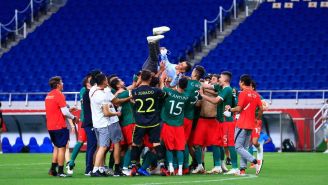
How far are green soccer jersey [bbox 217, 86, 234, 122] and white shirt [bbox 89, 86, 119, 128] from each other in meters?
2.32

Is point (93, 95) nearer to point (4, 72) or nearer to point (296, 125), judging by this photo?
point (296, 125)

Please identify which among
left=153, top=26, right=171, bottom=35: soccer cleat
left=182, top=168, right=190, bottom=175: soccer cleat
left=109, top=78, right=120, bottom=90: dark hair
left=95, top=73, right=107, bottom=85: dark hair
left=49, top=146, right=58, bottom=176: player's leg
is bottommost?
left=182, top=168, right=190, bottom=175: soccer cleat

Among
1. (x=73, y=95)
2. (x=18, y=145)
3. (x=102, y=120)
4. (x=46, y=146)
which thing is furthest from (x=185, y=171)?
(x=73, y=95)

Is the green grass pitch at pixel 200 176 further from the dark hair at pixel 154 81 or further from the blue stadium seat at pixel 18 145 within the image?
the blue stadium seat at pixel 18 145

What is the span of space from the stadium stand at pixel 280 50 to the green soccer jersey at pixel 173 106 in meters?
16.3

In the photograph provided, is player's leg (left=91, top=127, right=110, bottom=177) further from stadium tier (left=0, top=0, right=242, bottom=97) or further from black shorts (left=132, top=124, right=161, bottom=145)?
stadium tier (left=0, top=0, right=242, bottom=97)

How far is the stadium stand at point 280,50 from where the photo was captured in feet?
122

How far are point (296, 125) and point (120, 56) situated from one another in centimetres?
1037

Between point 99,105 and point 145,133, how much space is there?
1.12 metres

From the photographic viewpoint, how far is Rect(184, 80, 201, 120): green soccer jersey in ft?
66.6

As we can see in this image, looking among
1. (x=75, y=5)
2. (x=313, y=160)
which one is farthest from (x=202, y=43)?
(x=313, y=160)

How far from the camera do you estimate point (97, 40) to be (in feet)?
137

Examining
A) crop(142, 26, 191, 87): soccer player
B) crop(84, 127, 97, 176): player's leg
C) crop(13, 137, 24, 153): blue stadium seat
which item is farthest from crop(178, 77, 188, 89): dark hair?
crop(13, 137, 24, 153): blue stadium seat

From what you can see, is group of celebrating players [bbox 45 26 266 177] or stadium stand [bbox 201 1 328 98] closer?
group of celebrating players [bbox 45 26 266 177]
